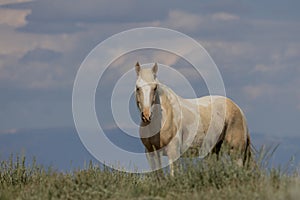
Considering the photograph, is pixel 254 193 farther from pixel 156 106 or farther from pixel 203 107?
pixel 203 107

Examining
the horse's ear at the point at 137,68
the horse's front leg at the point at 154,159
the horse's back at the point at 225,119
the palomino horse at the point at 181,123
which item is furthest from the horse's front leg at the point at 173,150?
the horse's ear at the point at 137,68

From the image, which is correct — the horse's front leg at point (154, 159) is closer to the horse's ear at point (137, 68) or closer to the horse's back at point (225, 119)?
the horse's ear at point (137, 68)

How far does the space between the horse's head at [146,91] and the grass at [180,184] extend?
1.08m

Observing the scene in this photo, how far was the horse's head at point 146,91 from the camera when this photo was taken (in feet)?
37.0

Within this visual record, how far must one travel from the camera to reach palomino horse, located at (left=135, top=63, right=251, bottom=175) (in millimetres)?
11586

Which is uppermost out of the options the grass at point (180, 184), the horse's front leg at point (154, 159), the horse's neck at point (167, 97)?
the horse's neck at point (167, 97)

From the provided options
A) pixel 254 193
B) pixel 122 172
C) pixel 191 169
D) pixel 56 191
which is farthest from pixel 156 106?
pixel 254 193

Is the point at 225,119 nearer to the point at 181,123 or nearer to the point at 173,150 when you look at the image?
the point at 181,123

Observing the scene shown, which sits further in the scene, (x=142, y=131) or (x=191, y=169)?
(x=142, y=131)

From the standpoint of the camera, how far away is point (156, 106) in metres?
12.1

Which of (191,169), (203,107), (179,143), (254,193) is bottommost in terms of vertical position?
(254,193)

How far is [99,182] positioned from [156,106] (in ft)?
8.31

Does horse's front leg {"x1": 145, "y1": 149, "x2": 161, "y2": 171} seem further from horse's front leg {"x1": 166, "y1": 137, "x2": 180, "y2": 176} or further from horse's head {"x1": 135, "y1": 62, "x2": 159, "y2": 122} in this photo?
horse's head {"x1": 135, "y1": 62, "x2": 159, "y2": 122}

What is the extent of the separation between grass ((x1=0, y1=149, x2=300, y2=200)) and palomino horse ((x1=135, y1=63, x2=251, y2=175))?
1.19 metres
